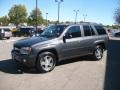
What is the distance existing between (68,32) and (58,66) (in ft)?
4.85

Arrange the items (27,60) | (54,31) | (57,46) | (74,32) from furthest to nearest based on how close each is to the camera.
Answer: (74,32)
(54,31)
(57,46)
(27,60)

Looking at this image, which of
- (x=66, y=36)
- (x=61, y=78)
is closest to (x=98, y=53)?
(x=66, y=36)

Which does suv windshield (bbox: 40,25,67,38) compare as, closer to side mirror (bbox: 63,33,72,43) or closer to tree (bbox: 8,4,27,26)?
side mirror (bbox: 63,33,72,43)

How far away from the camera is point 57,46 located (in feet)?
28.1

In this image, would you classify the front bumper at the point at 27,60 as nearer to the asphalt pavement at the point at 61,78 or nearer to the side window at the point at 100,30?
the asphalt pavement at the point at 61,78

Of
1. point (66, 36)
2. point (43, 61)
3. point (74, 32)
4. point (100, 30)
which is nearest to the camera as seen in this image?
point (43, 61)

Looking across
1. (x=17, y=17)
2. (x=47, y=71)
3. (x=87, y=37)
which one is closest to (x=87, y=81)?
(x=47, y=71)

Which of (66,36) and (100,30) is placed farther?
(100,30)

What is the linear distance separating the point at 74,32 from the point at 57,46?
1292 millimetres

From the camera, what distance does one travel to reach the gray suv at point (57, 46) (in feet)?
26.3

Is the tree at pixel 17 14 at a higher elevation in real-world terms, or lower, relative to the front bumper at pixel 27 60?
higher

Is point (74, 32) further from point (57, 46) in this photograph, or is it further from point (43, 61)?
point (43, 61)

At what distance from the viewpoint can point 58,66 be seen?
9.41m

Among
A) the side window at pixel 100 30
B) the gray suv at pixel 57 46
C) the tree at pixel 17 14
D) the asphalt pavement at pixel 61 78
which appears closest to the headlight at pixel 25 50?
the gray suv at pixel 57 46
